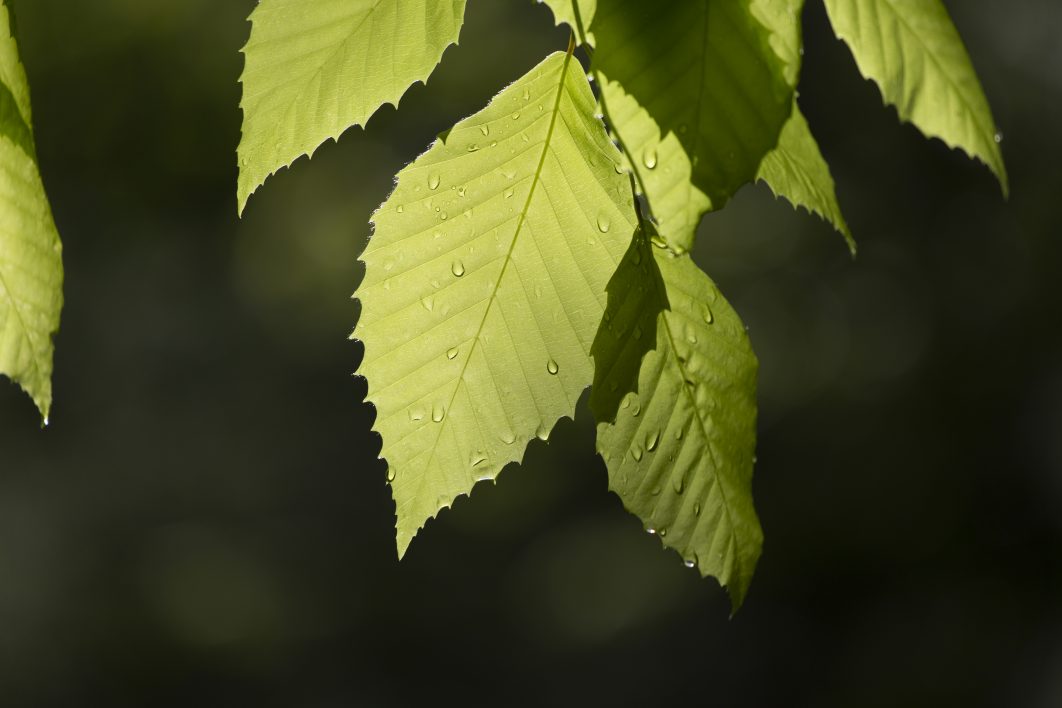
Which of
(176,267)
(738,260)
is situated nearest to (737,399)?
(738,260)

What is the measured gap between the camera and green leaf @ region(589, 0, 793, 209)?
0.47 meters

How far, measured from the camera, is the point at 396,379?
2.15 feet

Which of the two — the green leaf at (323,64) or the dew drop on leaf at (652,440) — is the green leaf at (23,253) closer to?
the green leaf at (323,64)

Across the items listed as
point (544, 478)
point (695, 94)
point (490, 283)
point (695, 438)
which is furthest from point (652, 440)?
point (544, 478)

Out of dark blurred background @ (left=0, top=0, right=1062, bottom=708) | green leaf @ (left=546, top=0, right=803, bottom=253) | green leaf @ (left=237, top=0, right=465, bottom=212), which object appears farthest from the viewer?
dark blurred background @ (left=0, top=0, right=1062, bottom=708)

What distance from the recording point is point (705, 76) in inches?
18.9

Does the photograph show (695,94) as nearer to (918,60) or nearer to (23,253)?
(918,60)

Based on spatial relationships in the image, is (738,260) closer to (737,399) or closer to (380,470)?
(380,470)

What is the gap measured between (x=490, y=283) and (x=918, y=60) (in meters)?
0.28

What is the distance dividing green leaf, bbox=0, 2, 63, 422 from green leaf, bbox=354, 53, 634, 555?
0.18 meters

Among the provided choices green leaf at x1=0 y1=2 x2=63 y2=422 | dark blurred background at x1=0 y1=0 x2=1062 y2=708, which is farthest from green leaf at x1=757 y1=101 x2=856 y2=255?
dark blurred background at x1=0 y1=0 x2=1062 y2=708

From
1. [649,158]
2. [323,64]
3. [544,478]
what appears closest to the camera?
[649,158]

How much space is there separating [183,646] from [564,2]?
30.4 feet

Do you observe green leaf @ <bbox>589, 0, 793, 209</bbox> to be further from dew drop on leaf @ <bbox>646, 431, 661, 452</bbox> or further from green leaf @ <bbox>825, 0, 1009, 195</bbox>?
dew drop on leaf @ <bbox>646, 431, 661, 452</bbox>
